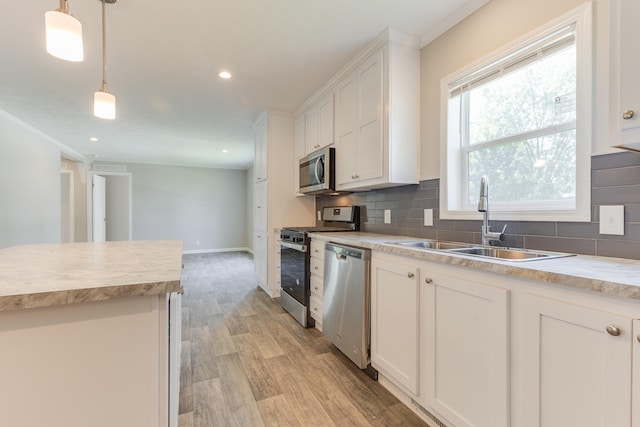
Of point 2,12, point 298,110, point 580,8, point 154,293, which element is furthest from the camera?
point 298,110

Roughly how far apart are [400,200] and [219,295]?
2768 mm

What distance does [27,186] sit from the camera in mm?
4227

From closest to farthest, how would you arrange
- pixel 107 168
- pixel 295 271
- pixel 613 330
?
pixel 613 330, pixel 295 271, pixel 107 168

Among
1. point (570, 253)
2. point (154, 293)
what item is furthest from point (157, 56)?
point (570, 253)

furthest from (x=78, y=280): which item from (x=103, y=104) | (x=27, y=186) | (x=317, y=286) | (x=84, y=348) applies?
(x=27, y=186)

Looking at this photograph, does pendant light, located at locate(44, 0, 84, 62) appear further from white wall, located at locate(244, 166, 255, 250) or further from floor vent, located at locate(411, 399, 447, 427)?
white wall, located at locate(244, 166, 255, 250)

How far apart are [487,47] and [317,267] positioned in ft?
6.80

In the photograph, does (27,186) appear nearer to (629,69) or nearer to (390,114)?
(390,114)

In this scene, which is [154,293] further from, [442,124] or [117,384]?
[442,124]

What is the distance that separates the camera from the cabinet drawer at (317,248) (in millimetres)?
2555

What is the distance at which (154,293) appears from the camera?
33.6 inches

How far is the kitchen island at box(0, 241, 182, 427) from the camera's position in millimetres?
761

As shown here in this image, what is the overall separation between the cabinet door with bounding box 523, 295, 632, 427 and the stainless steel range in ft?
6.42

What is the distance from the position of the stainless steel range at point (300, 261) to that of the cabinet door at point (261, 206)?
65 centimetres
